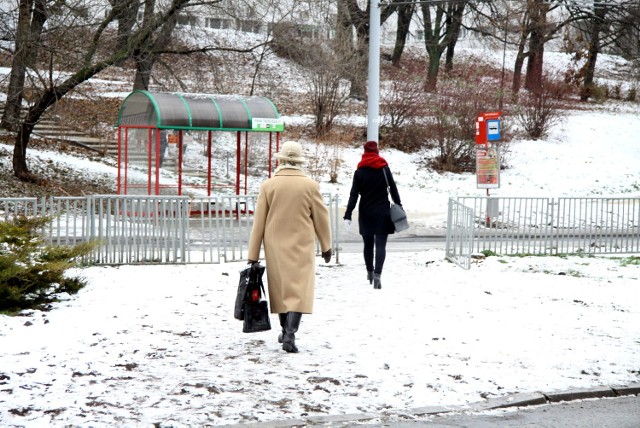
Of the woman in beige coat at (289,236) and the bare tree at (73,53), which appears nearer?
the woman in beige coat at (289,236)

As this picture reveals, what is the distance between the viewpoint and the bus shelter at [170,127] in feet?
68.5

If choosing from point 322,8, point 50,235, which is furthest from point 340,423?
point 322,8

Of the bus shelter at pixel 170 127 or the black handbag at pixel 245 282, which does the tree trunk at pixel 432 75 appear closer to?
the bus shelter at pixel 170 127

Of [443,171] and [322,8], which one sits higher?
[322,8]

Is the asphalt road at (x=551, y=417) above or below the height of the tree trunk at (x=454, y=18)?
below

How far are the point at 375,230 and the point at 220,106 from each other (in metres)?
11.7

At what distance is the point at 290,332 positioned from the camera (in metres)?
7.57

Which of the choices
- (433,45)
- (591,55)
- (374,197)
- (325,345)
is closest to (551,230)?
(374,197)

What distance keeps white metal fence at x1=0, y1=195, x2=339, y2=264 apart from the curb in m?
6.12

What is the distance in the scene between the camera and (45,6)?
69.9ft

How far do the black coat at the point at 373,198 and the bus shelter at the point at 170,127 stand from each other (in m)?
10.7

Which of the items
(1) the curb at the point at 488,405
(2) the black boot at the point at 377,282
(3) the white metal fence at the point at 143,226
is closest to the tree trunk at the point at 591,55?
(3) the white metal fence at the point at 143,226

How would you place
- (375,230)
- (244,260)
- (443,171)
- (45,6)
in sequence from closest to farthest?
(375,230)
(244,260)
(45,6)
(443,171)

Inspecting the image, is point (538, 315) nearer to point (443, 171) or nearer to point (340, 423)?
point (340, 423)
